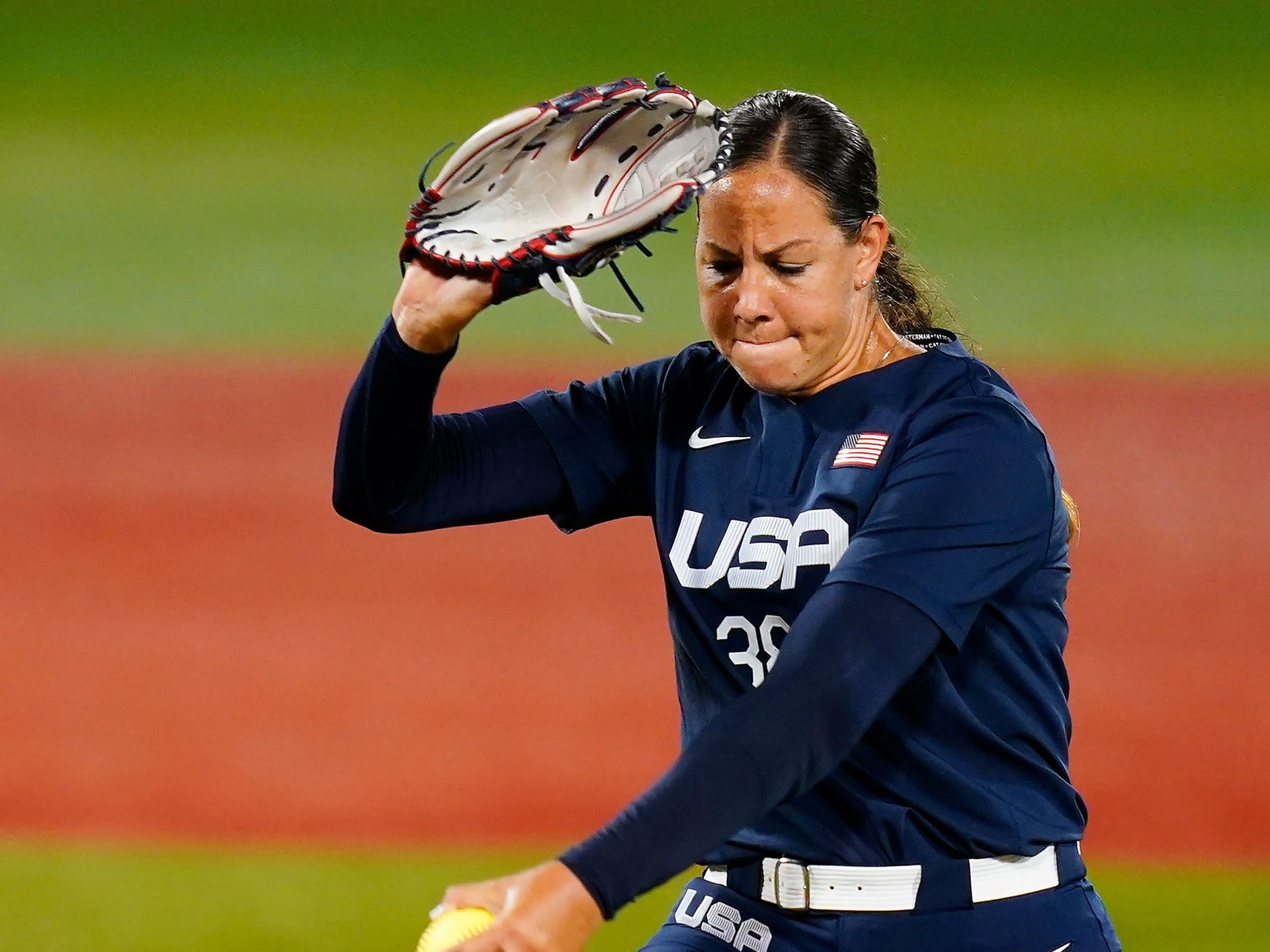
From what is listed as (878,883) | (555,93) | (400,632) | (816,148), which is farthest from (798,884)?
(555,93)

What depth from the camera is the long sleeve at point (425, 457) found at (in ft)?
6.77

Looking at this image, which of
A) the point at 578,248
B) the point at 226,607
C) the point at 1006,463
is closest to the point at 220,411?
the point at 226,607

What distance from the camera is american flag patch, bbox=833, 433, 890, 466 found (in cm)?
191

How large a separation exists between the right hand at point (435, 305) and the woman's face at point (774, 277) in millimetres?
303

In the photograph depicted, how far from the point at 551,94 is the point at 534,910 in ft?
17.5

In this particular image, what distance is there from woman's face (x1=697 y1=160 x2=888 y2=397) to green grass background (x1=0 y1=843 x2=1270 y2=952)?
193 cm

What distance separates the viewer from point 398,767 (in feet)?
13.4

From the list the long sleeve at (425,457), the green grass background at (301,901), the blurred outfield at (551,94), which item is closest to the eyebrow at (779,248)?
the long sleeve at (425,457)

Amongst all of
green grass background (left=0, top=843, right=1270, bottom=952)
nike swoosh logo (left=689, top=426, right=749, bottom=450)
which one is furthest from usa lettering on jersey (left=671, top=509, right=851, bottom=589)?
green grass background (left=0, top=843, right=1270, bottom=952)

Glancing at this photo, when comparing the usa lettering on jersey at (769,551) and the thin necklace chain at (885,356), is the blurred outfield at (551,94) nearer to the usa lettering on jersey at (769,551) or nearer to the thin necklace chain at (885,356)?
the thin necklace chain at (885,356)

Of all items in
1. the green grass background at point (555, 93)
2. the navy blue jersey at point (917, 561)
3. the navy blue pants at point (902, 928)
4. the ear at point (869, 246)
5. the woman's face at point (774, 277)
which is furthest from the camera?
the green grass background at point (555, 93)

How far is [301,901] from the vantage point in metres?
3.65

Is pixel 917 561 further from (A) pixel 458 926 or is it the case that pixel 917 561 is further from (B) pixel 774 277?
(A) pixel 458 926

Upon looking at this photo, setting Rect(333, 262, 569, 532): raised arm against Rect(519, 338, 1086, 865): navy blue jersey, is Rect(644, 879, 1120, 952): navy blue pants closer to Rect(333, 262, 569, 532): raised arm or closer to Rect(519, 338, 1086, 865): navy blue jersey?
Rect(519, 338, 1086, 865): navy blue jersey
